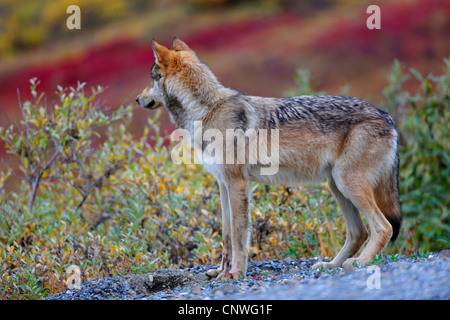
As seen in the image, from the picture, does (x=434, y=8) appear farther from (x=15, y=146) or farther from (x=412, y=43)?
(x=15, y=146)

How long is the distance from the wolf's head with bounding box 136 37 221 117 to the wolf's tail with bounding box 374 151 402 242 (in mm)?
1822

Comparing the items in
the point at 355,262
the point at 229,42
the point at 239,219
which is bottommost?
the point at 355,262

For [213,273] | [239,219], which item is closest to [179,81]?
[239,219]

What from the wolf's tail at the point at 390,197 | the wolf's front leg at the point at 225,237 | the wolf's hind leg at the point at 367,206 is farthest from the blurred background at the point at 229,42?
the wolf's hind leg at the point at 367,206

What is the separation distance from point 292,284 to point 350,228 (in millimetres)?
1761

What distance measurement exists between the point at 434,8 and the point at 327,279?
58.1 feet

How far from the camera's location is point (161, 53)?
221 inches

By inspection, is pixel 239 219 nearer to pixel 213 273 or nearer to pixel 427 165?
pixel 213 273

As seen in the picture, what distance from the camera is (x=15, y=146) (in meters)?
7.13

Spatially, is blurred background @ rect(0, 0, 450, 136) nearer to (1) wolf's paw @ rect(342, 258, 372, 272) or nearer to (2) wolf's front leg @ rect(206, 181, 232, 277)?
(2) wolf's front leg @ rect(206, 181, 232, 277)

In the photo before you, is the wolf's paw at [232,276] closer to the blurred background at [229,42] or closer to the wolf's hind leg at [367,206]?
the wolf's hind leg at [367,206]

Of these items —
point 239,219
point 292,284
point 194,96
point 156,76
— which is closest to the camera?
point 292,284
